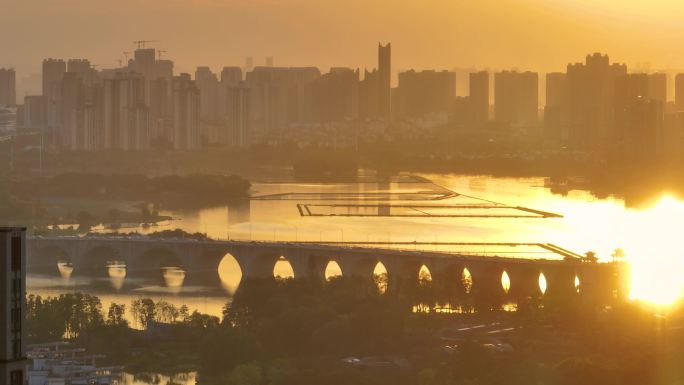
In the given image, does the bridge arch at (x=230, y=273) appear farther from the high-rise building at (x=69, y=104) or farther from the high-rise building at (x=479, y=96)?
the high-rise building at (x=479, y=96)

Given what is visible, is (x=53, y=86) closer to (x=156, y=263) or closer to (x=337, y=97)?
(x=337, y=97)

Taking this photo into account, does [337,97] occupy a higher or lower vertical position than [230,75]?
lower

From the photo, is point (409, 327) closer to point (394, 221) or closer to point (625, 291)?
point (625, 291)

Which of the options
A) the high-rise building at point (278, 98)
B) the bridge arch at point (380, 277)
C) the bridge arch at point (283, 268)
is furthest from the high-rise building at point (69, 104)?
the bridge arch at point (380, 277)

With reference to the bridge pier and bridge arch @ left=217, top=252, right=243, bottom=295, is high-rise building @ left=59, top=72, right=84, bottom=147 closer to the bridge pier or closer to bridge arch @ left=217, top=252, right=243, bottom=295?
bridge arch @ left=217, top=252, right=243, bottom=295

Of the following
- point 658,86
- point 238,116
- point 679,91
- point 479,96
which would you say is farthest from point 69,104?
point 679,91

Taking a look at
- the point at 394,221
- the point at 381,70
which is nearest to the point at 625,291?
the point at 394,221
